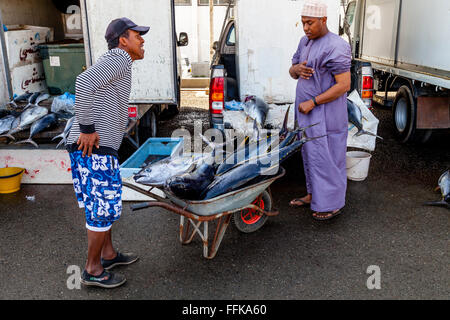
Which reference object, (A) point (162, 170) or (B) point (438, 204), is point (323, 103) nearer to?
(A) point (162, 170)

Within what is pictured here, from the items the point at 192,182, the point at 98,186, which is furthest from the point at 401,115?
the point at 98,186

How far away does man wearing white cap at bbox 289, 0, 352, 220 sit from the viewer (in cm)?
374

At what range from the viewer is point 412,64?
6.77 metres

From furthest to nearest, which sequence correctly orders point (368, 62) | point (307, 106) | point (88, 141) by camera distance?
point (368, 62), point (307, 106), point (88, 141)

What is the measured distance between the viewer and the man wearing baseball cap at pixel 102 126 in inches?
107

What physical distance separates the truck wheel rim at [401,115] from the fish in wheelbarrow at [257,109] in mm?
3597

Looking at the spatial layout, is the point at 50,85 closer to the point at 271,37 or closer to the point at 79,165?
the point at 271,37

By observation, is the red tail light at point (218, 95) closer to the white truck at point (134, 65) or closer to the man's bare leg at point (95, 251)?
the white truck at point (134, 65)

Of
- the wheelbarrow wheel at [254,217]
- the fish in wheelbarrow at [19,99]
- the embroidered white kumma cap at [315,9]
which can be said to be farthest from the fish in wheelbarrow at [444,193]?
the fish in wheelbarrow at [19,99]

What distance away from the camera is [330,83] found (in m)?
3.92

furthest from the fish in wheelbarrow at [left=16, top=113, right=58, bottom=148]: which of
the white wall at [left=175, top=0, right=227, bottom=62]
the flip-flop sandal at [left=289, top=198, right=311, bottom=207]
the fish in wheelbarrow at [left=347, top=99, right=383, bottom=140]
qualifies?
the white wall at [left=175, top=0, right=227, bottom=62]

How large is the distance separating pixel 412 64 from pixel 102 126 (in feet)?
18.6

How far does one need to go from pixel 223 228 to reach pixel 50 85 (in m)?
5.22

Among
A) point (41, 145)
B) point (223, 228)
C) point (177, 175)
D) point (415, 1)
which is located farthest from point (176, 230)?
point (415, 1)
